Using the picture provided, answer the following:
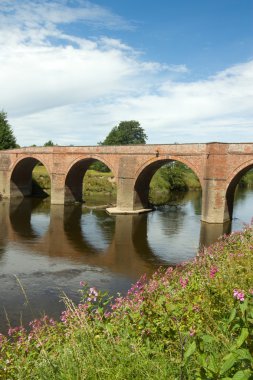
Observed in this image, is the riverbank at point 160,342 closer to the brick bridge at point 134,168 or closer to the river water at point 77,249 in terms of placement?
the river water at point 77,249

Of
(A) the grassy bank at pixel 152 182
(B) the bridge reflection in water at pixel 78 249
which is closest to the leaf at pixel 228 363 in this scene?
(B) the bridge reflection in water at pixel 78 249

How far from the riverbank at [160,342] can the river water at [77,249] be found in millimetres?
1353

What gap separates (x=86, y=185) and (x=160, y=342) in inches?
1678

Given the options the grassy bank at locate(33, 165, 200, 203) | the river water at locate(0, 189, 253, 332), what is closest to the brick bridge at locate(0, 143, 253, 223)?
the river water at locate(0, 189, 253, 332)

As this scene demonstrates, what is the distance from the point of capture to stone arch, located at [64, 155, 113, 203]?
3472 centimetres

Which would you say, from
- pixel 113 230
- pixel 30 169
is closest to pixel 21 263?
pixel 113 230

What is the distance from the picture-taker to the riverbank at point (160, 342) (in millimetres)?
3324

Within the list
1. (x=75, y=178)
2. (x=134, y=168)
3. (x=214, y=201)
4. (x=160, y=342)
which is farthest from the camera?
(x=75, y=178)

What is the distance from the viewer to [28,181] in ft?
140

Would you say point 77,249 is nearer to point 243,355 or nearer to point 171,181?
point 243,355

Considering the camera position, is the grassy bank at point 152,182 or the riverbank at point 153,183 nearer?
the riverbank at point 153,183

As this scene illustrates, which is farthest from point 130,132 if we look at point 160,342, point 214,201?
point 160,342

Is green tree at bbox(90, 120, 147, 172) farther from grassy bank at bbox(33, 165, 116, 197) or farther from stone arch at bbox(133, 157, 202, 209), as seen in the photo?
stone arch at bbox(133, 157, 202, 209)

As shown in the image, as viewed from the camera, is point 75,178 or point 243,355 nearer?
point 243,355
